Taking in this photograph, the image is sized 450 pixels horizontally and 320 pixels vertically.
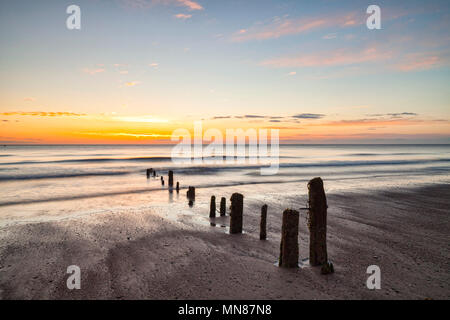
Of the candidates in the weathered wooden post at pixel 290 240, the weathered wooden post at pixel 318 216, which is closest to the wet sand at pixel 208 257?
the weathered wooden post at pixel 290 240

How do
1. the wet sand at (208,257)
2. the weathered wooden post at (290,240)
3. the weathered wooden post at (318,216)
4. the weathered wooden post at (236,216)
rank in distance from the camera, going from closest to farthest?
1. the wet sand at (208,257)
2. the weathered wooden post at (318,216)
3. the weathered wooden post at (290,240)
4. the weathered wooden post at (236,216)

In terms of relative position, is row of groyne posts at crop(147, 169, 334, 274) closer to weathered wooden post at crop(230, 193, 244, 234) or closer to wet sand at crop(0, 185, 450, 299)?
wet sand at crop(0, 185, 450, 299)

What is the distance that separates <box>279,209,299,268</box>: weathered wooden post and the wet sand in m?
0.33

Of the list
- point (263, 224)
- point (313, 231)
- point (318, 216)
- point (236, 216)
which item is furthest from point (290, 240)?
point (236, 216)

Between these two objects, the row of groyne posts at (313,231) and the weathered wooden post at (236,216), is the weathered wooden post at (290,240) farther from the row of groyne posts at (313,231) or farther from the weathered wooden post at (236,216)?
the weathered wooden post at (236,216)

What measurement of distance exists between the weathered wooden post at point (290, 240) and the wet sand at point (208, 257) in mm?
325

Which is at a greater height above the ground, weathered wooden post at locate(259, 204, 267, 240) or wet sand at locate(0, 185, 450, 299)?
weathered wooden post at locate(259, 204, 267, 240)

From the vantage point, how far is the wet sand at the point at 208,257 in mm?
6113

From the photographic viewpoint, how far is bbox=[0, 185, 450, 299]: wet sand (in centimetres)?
611

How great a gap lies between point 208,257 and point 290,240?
2632 millimetres

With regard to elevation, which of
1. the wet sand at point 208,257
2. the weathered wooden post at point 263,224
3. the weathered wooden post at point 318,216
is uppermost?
the weathered wooden post at point 318,216

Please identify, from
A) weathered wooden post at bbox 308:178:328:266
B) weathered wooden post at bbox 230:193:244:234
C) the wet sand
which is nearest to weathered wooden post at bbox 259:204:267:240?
the wet sand

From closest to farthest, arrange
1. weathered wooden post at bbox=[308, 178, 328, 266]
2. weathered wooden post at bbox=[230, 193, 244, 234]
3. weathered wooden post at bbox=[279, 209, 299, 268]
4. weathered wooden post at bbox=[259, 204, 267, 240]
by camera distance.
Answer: weathered wooden post at bbox=[308, 178, 328, 266], weathered wooden post at bbox=[279, 209, 299, 268], weathered wooden post at bbox=[259, 204, 267, 240], weathered wooden post at bbox=[230, 193, 244, 234]

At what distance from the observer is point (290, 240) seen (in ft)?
23.6
